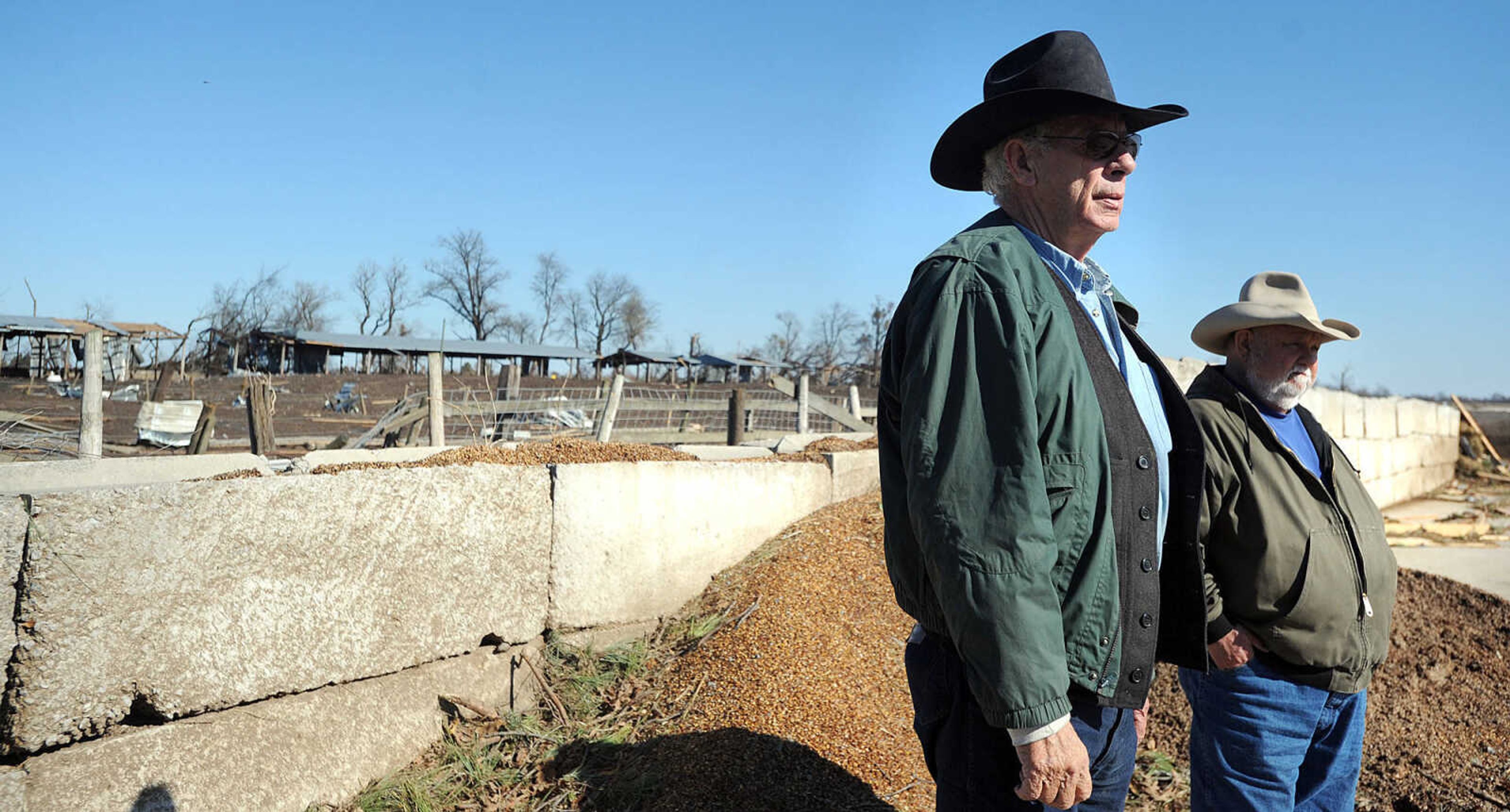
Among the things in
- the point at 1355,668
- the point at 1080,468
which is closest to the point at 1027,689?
the point at 1080,468

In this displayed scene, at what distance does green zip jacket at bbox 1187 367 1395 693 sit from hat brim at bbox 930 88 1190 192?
0.93m

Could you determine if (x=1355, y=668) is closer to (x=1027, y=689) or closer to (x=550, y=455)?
(x=1027, y=689)

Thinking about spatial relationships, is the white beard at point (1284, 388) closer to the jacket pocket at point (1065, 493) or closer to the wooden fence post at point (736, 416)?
the jacket pocket at point (1065, 493)

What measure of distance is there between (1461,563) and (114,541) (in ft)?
28.1

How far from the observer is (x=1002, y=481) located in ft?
4.96

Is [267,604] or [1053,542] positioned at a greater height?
[1053,542]

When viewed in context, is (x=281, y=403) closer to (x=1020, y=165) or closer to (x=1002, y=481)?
(x=1020, y=165)

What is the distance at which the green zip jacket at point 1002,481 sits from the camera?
1469mm

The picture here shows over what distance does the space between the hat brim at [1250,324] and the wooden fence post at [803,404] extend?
7.25 m

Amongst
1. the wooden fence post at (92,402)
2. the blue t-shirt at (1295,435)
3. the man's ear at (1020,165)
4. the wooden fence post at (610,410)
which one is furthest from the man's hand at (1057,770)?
the wooden fence post at (610,410)

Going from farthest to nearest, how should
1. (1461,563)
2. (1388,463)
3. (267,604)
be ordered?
(1388,463) < (1461,563) < (267,604)

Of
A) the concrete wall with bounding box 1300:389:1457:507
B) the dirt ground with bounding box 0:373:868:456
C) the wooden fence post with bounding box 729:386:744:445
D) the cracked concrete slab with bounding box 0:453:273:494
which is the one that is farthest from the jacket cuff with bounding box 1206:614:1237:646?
the wooden fence post with bounding box 729:386:744:445

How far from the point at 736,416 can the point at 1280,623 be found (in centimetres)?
714

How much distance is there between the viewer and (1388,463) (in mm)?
11023
